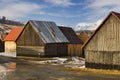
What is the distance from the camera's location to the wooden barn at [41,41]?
53.7 metres

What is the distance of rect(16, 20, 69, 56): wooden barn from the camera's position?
176 feet

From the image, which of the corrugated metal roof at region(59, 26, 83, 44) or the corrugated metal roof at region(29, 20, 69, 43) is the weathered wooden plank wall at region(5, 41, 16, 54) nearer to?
the corrugated metal roof at region(59, 26, 83, 44)

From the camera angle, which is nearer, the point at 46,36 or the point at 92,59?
the point at 92,59

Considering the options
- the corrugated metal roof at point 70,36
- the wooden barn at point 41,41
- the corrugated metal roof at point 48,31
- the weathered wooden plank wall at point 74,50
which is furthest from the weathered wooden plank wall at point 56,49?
the corrugated metal roof at point 70,36

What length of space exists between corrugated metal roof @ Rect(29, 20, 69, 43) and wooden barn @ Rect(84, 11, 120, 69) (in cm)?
1821

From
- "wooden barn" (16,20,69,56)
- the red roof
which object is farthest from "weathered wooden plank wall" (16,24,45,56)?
the red roof

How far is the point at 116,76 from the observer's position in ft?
103

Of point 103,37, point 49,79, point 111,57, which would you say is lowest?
point 49,79

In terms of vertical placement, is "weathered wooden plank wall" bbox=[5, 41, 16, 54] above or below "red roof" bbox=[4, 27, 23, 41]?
below

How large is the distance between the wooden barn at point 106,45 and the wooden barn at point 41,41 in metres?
17.8

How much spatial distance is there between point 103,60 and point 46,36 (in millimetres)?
21298

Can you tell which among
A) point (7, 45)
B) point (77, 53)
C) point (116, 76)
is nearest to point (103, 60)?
point (116, 76)

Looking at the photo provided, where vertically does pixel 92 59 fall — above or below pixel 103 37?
below

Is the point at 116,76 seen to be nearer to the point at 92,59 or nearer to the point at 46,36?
the point at 92,59
